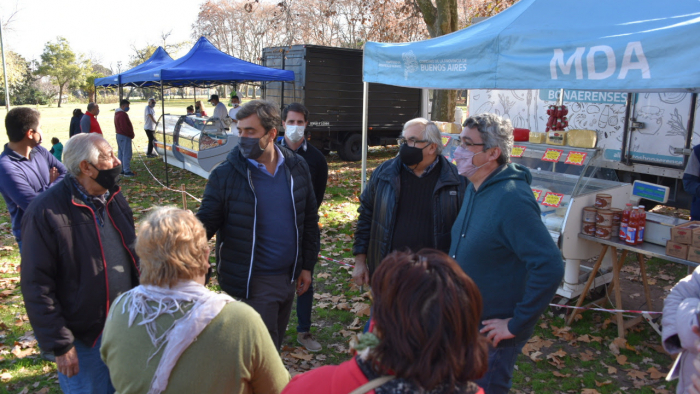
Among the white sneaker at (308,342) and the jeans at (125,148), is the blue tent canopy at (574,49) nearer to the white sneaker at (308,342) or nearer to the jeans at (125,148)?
the white sneaker at (308,342)

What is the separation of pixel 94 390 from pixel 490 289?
83.7 inches

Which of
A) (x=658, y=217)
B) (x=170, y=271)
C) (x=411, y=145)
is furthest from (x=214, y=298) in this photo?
(x=658, y=217)

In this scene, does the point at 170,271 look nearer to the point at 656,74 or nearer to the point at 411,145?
the point at 411,145

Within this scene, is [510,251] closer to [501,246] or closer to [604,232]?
[501,246]

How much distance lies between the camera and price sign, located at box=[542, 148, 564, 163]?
5150 millimetres

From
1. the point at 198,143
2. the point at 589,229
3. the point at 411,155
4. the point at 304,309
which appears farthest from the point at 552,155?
the point at 198,143

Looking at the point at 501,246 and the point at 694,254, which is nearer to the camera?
the point at 501,246

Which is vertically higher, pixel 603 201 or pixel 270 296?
pixel 603 201

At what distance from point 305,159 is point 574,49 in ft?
8.13

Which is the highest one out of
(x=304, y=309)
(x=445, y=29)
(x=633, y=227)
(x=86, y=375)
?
(x=445, y=29)

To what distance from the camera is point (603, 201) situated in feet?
14.7

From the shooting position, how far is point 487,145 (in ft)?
8.03

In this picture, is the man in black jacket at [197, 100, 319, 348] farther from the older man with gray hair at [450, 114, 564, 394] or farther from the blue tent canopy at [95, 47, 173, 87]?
the blue tent canopy at [95, 47, 173, 87]

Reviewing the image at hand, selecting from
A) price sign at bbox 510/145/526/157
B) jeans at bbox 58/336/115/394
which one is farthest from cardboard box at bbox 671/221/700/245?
jeans at bbox 58/336/115/394
